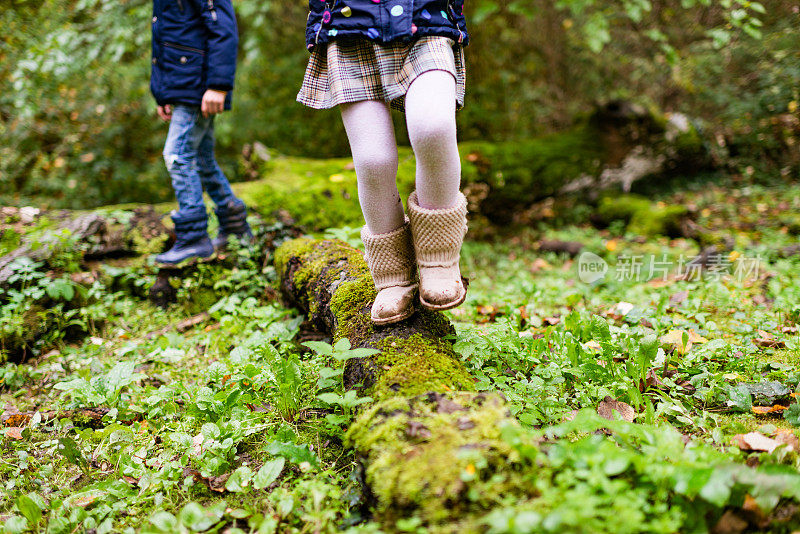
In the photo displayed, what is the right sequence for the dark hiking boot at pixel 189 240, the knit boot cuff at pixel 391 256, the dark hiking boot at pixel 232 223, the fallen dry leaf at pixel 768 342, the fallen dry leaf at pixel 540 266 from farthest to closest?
the fallen dry leaf at pixel 540 266 → the dark hiking boot at pixel 232 223 → the dark hiking boot at pixel 189 240 → the fallen dry leaf at pixel 768 342 → the knit boot cuff at pixel 391 256

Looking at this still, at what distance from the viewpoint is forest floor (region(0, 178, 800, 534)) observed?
1196 mm

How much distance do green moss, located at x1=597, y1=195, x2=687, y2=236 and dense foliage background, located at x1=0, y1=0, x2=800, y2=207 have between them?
91.4 inches

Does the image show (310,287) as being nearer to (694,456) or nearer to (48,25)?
(694,456)

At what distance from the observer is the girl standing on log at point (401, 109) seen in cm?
170

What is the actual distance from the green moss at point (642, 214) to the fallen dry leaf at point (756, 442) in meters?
4.20

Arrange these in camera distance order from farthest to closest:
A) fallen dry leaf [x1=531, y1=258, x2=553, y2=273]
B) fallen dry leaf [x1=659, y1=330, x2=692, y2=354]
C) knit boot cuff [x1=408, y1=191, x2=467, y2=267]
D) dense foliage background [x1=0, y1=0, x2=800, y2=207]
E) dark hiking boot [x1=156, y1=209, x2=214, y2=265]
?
dense foliage background [x1=0, y1=0, x2=800, y2=207], fallen dry leaf [x1=531, y1=258, x2=553, y2=273], dark hiking boot [x1=156, y1=209, x2=214, y2=265], fallen dry leaf [x1=659, y1=330, x2=692, y2=354], knit boot cuff [x1=408, y1=191, x2=467, y2=267]

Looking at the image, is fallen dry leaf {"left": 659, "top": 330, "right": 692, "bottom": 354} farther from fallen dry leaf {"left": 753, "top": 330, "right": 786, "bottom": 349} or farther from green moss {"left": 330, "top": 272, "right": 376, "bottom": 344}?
green moss {"left": 330, "top": 272, "right": 376, "bottom": 344}

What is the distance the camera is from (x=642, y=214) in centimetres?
546

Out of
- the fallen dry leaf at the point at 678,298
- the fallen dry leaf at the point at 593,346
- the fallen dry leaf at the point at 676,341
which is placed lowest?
the fallen dry leaf at the point at 678,298

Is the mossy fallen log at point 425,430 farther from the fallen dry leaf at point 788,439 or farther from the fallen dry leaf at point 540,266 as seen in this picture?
the fallen dry leaf at point 540,266

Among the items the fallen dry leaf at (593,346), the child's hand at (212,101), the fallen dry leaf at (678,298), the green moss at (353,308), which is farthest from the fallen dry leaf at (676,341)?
the child's hand at (212,101)

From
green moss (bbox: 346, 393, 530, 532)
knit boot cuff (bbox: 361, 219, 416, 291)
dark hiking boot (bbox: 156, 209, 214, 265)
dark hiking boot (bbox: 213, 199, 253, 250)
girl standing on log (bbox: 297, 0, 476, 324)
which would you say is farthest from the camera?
dark hiking boot (bbox: 213, 199, 253, 250)

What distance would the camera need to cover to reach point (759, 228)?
5410 millimetres

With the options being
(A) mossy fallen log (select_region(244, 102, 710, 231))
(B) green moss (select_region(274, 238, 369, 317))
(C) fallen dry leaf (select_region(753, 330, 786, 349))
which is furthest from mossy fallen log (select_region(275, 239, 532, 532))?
(A) mossy fallen log (select_region(244, 102, 710, 231))
